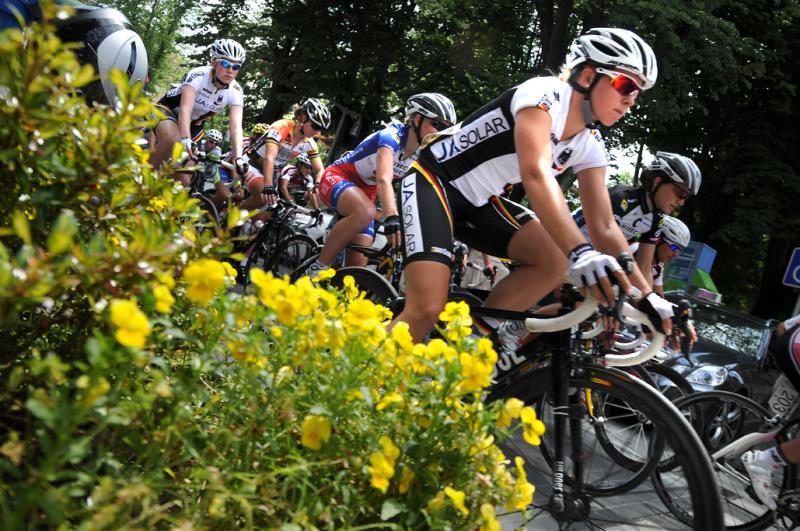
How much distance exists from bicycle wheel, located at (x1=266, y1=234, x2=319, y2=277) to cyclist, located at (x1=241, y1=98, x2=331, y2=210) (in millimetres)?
611

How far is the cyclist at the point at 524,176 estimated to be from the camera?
3.45m

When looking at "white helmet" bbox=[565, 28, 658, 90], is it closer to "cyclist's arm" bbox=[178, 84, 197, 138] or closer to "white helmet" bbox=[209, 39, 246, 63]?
"cyclist's arm" bbox=[178, 84, 197, 138]

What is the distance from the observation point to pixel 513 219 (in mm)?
4375

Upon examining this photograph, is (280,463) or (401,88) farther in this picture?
(401,88)

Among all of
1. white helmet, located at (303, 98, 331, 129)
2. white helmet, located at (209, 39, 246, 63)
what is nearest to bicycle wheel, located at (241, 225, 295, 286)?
white helmet, located at (303, 98, 331, 129)

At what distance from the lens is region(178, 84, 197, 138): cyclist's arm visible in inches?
301

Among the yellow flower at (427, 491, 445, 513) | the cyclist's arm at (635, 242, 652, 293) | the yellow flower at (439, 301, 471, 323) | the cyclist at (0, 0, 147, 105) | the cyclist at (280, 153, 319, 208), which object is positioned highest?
the cyclist at (0, 0, 147, 105)

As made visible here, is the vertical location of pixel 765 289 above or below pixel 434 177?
below

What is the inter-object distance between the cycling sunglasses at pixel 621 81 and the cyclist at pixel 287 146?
20.7 ft

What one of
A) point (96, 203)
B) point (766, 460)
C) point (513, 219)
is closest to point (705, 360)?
point (766, 460)

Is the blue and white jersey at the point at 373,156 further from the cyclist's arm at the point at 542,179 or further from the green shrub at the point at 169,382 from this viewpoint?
the green shrub at the point at 169,382

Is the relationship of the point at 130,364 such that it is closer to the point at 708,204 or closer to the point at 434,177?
the point at 434,177

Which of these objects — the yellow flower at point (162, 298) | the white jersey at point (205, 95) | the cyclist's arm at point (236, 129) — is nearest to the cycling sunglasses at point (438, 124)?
the white jersey at point (205, 95)

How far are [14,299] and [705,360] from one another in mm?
7389
